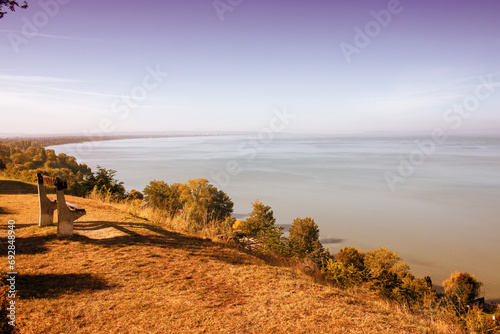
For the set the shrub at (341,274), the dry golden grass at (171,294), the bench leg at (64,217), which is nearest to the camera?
the dry golden grass at (171,294)

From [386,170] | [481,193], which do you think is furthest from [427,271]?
[386,170]

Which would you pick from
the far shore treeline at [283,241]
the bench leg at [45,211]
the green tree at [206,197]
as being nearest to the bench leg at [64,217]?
the bench leg at [45,211]

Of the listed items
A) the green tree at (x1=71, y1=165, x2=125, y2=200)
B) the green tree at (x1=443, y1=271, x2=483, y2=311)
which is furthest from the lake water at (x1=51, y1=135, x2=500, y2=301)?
the green tree at (x1=71, y1=165, x2=125, y2=200)

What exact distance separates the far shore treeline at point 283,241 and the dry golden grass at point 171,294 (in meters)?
1.10

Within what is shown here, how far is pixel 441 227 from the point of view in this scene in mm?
34781

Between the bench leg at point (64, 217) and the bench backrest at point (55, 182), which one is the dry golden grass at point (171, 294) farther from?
the bench backrest at point (55, 182)

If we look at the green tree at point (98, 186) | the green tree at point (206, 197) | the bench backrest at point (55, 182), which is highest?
the bench backrest at point (55, 182)

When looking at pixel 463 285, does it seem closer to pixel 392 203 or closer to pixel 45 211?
pixel 392 203

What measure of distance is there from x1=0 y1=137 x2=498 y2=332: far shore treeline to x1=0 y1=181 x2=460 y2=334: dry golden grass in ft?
3.62

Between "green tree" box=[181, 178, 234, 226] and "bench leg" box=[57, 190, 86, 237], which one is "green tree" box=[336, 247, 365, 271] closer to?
"green tree" box=[181, 178, 234, 226]

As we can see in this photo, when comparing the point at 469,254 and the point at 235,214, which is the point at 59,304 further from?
the point at 235,214

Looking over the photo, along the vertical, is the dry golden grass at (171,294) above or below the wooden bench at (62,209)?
below

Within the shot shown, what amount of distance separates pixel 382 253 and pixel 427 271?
209 inches

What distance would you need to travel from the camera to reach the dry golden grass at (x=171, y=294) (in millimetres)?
3400
